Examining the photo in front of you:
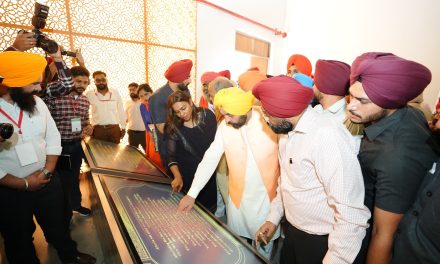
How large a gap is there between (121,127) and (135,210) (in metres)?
2.82

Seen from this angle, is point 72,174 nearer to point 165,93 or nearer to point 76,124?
point 76,124

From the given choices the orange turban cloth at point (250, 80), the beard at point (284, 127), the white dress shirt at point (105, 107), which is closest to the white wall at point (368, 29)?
the orange turban cloth at point (250, 80)

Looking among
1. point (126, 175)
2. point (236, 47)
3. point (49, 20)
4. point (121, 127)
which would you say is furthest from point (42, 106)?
point (236, 47)

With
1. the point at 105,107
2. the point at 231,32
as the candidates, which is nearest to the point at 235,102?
the point at 105,107

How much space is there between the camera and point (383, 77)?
40.2 inches

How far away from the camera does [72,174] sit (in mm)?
2865

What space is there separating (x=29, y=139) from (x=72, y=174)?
4.54 ft

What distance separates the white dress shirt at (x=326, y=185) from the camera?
942 mm

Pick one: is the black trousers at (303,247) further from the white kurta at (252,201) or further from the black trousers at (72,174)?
the black trousers at (72,174)

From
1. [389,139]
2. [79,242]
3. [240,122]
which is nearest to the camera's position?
[389,139]

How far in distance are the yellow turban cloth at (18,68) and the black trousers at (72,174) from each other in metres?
1.24

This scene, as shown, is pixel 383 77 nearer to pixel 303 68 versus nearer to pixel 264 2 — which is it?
pixel 303 68

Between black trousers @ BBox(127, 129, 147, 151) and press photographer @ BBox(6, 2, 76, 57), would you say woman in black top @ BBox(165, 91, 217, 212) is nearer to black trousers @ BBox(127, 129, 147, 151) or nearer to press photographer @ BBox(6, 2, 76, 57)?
press photographer @ BBox(6, 2, 76, 57)

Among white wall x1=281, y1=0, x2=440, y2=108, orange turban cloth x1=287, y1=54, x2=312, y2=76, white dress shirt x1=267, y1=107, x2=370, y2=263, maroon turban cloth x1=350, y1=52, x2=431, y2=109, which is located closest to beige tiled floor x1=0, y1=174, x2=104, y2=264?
white dress shirt x1=267, y1=107, x2=370, y2=263
